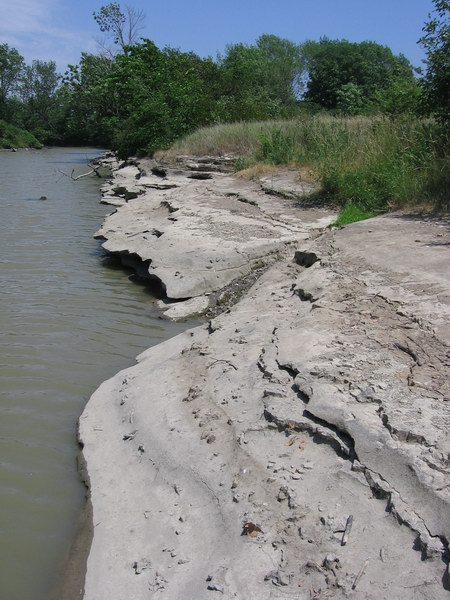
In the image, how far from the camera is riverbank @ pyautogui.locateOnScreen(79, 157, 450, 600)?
2.49m

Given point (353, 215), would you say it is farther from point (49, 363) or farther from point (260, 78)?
point (260, 78)

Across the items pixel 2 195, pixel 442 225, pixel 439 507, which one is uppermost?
pixel 442 225

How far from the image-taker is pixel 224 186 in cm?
1183

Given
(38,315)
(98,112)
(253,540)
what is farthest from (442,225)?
(98,112)

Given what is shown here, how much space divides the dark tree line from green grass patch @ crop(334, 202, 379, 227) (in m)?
1.90

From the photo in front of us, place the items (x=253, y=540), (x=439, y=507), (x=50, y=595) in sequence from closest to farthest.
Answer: (x=439, y=507), (x=253, y=540), (x=50, y=595)

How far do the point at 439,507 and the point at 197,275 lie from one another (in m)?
5.00

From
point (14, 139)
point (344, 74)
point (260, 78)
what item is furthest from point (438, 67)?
point (14, 139)

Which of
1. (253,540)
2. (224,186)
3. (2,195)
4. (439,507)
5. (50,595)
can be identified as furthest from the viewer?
(2,195)

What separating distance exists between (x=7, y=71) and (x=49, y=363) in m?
73.5

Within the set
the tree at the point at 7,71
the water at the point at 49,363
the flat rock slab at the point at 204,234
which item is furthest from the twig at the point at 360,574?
the tree at the point at 7,71

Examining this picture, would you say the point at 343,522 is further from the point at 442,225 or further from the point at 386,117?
the point at 386,117

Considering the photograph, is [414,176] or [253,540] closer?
[253,540]

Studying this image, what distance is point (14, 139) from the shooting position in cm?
5662
